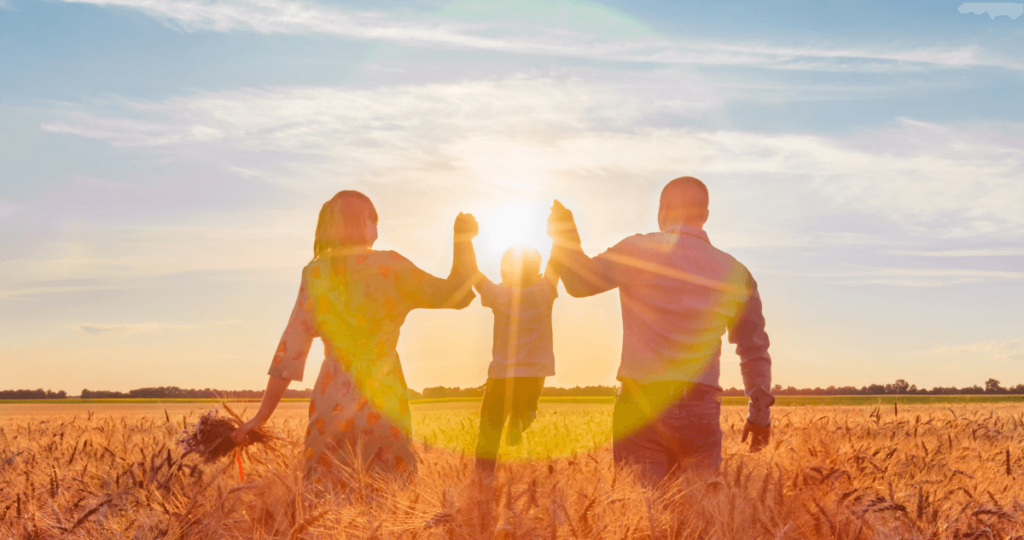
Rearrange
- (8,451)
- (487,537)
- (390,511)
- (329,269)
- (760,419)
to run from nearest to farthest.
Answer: (487,537), (390,511), (329,269), (760,419), (8,451)

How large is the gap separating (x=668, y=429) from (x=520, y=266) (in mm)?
3101

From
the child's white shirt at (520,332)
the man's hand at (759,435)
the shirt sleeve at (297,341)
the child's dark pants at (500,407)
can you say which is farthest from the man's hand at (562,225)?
the child's dark pants at (500,407)

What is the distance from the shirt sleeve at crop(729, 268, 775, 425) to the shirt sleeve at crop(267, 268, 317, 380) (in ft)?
8.57

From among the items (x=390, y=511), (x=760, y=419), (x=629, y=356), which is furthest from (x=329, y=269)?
(x=760, y=419)

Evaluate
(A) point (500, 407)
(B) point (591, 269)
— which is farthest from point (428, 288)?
(A) point (500, 407)

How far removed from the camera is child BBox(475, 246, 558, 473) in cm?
645

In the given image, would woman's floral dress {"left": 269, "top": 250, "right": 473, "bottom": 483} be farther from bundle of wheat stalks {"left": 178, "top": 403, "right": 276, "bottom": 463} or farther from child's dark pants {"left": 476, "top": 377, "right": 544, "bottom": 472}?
child's dark pants {"left": 476, "top": 377, "right": 544, "bottom": 472}

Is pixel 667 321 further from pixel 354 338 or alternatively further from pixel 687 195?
pixel 354 338

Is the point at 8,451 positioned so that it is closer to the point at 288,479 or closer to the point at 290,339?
the point at 290,339

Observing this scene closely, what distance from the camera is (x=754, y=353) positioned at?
4.22m

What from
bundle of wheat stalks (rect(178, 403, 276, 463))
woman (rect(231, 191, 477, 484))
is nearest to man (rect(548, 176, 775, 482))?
woman (rect(231, 191, 477, 484))

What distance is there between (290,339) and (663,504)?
2.29m

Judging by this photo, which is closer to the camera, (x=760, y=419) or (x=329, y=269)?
(x=329, y=269)

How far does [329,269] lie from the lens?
386 cm
